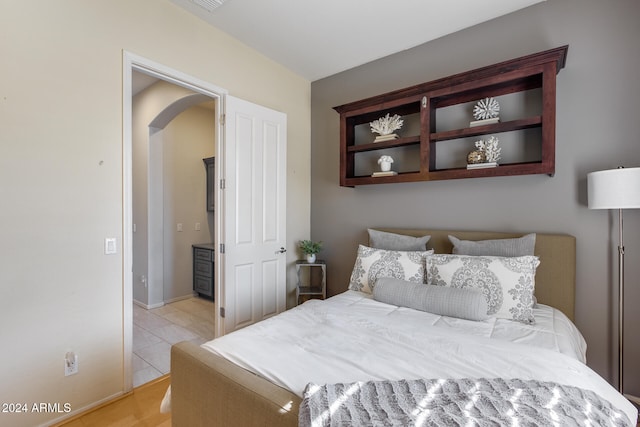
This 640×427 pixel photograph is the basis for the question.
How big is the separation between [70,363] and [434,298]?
91.1 inches

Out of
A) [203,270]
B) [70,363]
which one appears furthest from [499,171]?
[203,270]

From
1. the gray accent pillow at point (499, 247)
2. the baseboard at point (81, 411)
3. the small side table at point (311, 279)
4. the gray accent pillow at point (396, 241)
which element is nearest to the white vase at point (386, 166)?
the gray accent pillow at point (396, 241)

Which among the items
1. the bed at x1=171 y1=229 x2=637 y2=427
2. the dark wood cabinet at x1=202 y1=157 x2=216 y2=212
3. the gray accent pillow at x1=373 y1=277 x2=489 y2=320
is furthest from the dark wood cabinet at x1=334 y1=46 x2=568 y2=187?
the dark wood cabinet at x1=202 y1=157 x2=216 y2=212

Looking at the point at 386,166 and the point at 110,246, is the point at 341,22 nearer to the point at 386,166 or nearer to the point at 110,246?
the point at 386,166

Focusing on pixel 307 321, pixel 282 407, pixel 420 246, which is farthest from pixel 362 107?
pixel 282 407

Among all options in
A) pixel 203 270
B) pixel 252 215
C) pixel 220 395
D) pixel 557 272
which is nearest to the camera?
pixel 220 395

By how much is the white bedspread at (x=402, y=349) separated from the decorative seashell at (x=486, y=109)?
1.49m

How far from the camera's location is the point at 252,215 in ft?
9.45

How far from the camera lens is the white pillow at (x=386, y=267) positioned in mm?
2258

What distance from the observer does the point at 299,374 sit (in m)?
1.16

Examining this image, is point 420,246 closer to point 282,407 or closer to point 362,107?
point 362,107

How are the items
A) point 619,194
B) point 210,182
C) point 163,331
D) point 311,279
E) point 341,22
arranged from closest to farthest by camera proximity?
point 619,194
point 341,22
point 163,331
point 311,279
point 210,182

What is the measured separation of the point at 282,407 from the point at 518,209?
2.25 meters

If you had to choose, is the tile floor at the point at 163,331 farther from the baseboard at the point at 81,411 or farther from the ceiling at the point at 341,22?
the ceiling at the point at 341,22
